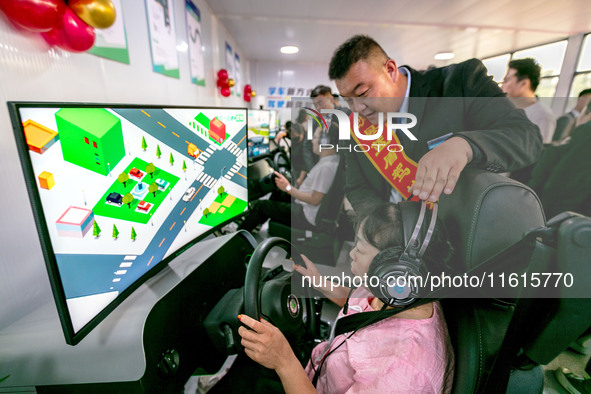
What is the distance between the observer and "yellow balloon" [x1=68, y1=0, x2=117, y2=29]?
798 millimetres

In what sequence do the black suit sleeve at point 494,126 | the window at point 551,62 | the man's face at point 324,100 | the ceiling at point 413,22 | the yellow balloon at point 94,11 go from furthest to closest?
the window at point 551,62 → the ceiling at point 413,22 → the man's face at point 324,100 → the yellow balloon at point 94,11 → the black suit sleeve at point 494,126

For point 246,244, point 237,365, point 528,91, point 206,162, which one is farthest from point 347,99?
point 528,91

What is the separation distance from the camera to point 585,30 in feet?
11.8

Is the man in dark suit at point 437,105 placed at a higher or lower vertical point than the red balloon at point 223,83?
lower

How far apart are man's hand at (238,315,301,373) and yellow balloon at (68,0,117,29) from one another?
106cm

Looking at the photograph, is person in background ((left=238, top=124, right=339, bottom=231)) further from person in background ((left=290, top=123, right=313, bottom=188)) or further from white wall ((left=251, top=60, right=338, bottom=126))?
white wall ((left=251, top=60, right=338, bottom=126))

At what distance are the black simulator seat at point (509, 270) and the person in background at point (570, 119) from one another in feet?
9.20

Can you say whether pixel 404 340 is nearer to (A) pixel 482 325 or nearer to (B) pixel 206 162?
(A) pixel 482 325

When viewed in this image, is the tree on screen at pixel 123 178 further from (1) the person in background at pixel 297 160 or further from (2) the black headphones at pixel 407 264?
(1) the person in background at pixel 297 160

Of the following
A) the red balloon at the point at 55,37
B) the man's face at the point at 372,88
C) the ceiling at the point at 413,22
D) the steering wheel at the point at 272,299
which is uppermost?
the ceiling at the point at 413,22

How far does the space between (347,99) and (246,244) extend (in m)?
0.81

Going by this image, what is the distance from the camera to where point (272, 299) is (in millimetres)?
726

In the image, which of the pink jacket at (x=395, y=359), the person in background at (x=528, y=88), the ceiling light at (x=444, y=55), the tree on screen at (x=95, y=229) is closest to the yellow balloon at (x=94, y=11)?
the tree on screen at (x=95, y=229)

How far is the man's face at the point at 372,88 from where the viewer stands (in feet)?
3.53
